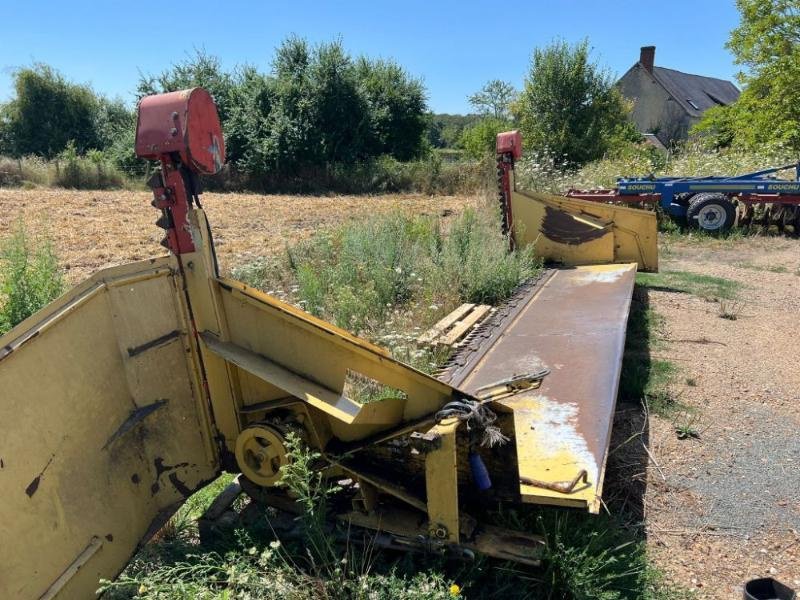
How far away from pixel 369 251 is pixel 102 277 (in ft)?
14.0

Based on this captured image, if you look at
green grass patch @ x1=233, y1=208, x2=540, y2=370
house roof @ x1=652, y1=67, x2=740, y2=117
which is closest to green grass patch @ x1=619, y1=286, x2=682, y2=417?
green grass patch @ x1=233, y1=208, x2=540, y2=370

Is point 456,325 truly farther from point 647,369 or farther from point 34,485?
point 34,485

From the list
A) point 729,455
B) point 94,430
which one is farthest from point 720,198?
point 94,430

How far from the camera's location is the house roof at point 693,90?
3167 cm

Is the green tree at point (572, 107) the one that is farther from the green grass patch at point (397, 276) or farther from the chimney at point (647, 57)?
the chimney at point (647, 57)

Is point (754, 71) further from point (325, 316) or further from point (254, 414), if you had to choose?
point (254, 414)

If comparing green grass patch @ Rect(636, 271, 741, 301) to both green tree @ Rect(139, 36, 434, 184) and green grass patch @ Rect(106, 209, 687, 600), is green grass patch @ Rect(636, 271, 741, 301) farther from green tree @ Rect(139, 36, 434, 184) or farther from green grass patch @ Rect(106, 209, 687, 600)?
green tree @ Rect(139, 36, 434, 184)

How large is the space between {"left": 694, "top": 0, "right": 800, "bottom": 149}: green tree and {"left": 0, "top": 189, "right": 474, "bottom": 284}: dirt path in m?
8.25

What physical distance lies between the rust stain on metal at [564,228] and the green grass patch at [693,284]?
54.2 inches

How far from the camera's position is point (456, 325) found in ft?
15.0

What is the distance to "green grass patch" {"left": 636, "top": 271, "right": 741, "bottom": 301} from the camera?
22.2ft

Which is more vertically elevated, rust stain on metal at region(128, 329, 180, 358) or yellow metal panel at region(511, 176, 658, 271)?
rust stain on metal at region(128, 329, 180, 358)

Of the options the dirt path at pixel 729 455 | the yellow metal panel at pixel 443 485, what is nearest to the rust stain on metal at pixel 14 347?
the yellow metal panel at pixel 443 485

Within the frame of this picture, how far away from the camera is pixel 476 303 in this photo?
5457 mm
